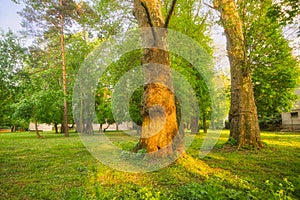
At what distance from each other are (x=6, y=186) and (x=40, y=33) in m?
20.3

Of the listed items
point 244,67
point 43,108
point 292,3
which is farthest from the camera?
point 43,108

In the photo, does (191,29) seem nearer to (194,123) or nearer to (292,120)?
(194,123)

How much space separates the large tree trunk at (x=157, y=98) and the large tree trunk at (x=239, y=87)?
Result: 11.1 feet

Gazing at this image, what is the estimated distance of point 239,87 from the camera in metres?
8.92

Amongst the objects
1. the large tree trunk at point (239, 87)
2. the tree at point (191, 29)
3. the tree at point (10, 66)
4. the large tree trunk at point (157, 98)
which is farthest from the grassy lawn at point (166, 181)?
the tree at point (191, 29)

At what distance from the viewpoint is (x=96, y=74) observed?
22859 millimetres

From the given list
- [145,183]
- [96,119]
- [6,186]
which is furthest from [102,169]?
[96,119]

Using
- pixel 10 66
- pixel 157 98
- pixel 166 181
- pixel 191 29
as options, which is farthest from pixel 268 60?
pixel 10 66

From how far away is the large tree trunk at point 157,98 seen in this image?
577 centimetres

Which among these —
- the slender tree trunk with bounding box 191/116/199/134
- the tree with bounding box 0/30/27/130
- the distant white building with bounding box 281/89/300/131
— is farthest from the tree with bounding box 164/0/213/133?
the distant white building with bounding box 281/89/300/131

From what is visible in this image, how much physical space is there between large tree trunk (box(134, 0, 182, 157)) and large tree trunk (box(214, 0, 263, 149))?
3397mm

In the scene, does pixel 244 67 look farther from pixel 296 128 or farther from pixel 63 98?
pixel 296 128

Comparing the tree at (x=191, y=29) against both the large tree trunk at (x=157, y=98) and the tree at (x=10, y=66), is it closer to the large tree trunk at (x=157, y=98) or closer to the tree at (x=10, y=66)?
the large tree trunk at (x=157, y=98)

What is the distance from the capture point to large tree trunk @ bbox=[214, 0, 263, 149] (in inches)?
329
